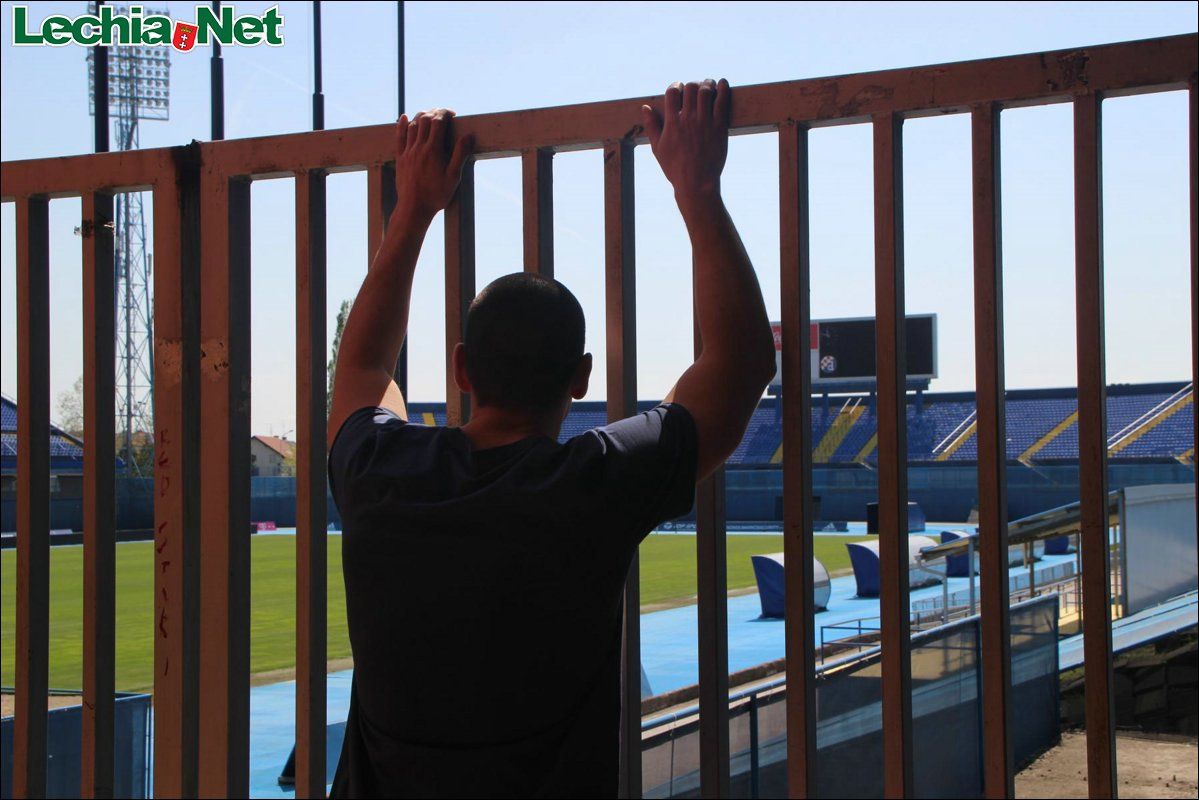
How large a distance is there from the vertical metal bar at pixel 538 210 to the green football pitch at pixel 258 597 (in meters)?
7.56

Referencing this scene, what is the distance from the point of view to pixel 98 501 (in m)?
2.44

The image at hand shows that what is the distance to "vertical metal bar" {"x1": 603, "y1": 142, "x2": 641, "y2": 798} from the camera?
2.06 metres

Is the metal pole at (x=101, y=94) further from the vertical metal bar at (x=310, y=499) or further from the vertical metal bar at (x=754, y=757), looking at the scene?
the vertical metal bar at (x=310, y=499)

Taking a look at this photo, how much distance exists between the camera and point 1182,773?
1010cm

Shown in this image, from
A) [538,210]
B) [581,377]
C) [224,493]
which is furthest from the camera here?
[224,493]

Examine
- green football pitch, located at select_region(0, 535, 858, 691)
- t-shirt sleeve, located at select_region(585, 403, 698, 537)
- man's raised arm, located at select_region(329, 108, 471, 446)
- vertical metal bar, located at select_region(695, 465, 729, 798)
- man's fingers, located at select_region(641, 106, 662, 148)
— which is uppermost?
man's fingers, located at select_region(641, 106, 662, 148)

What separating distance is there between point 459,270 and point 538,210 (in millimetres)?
194

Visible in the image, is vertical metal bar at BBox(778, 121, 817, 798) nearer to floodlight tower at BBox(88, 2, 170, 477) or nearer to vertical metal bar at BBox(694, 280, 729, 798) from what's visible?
vertical metal bar at BBox(694, 280, 729, 798)

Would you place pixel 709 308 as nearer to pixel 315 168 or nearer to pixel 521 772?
pixel 521 772

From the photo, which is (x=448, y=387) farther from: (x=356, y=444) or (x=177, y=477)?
Answer: (x=177, y=477)

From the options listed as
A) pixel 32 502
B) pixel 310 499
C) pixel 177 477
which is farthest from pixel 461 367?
pixel 32 502

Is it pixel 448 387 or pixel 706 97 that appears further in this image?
pixel 448 387

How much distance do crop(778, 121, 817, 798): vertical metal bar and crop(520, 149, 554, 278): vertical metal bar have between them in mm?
446

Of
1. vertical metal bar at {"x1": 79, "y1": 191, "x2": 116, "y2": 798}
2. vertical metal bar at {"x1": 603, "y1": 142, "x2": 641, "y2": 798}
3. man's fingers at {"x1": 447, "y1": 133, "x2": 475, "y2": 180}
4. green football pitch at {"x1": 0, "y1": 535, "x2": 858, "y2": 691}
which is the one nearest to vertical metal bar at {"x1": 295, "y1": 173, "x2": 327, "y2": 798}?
man's fingers at {"x1": 447, "y1": 133, "x2": 475, "y2": 180}
